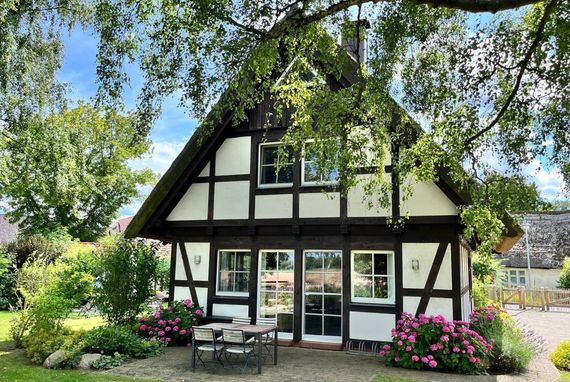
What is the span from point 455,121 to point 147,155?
1010 inches

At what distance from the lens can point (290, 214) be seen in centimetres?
1002

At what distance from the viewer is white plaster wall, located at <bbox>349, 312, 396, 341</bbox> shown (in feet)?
29.5

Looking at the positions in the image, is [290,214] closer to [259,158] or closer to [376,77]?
[259,158]

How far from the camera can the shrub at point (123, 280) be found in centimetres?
1002

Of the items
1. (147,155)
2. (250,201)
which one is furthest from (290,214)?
(147,155)

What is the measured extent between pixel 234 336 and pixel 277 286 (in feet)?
9.21

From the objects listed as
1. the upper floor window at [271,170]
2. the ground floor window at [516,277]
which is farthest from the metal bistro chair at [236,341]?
the ground floor window at [516,277]

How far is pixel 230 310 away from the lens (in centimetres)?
1035

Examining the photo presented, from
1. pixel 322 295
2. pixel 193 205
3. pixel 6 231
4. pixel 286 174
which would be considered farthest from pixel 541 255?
pixel 6 231

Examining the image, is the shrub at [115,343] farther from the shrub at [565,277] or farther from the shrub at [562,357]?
the shrub at [565,277]

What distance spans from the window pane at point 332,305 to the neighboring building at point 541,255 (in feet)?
67.7

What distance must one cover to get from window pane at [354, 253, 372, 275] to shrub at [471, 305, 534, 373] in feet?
7.68

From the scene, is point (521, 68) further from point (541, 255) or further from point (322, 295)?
Answer: point (541, 255)

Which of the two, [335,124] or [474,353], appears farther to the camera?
[474,353]
